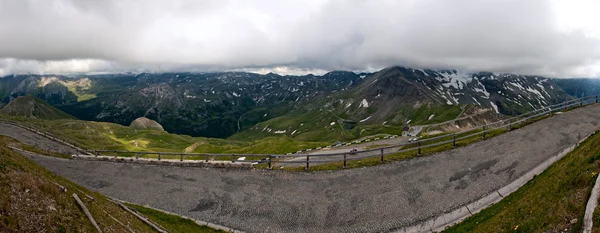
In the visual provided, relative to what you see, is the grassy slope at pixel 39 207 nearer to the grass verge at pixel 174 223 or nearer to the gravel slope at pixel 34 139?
the grass verge at pixel 174 223

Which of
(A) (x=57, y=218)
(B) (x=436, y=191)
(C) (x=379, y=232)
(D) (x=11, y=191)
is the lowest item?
(C) (x=379, y=232)

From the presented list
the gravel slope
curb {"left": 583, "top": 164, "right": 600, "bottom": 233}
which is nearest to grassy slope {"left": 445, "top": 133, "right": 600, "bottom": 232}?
curb {"left": 583, "top": 164, "right": 600, "bottom": 233}

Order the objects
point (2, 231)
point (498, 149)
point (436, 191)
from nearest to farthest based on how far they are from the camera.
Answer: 1. point (2, 231)
2. point (436, 191)
3. point (498, 149)

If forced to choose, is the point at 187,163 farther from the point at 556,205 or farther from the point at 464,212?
the point at 556,205

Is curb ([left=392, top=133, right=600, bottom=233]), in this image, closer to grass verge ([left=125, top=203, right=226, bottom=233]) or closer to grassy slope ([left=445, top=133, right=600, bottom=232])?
grassy slope ([left=445, top=133, right=600, bottom=232])

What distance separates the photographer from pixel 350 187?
2972cm

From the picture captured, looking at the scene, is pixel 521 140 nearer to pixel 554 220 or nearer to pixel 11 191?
pixel 554 220

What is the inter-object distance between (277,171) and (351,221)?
10.5m

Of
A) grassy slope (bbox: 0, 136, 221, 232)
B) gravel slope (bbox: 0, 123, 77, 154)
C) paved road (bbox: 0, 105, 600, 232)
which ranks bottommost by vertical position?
gravel slope (bbox: 0, 123, 77, 154)

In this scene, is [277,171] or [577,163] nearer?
[577,163]

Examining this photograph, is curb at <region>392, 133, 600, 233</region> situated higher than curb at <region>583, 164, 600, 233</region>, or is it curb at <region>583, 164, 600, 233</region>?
curb at <region>583, 164, 600, 233</region>

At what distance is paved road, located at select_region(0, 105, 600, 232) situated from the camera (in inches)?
1032

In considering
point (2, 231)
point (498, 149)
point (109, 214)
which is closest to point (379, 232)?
point (498, 149)

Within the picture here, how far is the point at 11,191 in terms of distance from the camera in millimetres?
15688
